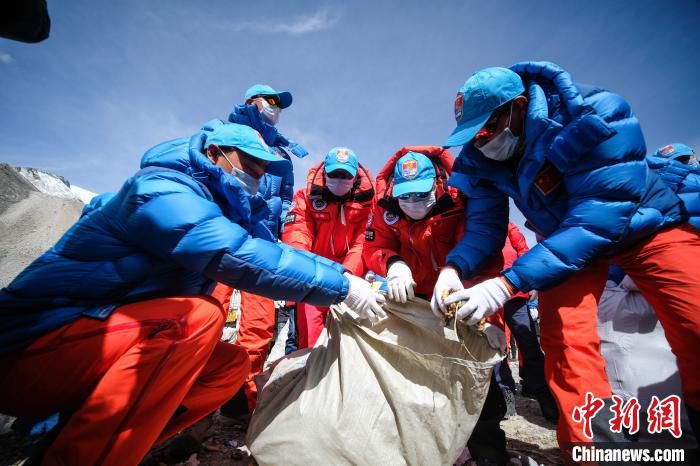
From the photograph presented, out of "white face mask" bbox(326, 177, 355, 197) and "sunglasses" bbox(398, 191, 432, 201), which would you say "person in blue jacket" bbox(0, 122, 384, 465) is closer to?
"sunglasses" bbox(398, 191, 432, 201)

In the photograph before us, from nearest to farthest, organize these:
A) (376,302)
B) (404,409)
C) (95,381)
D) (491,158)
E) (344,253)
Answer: (95,381) < (404,409) < (376,302) < (491,158) < (344,253)

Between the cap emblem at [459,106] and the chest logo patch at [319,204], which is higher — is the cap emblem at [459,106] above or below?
above

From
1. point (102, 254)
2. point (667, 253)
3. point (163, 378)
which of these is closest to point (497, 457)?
point (667, 253)

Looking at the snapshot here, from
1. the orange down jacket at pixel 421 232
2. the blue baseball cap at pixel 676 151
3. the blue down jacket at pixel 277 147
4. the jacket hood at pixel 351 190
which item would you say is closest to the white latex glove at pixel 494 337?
the orange down jacket at pixel 421 232

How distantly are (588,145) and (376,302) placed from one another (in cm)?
129

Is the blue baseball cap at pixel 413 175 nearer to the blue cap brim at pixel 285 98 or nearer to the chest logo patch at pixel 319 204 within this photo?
the chest logo patch at pixel 319 204

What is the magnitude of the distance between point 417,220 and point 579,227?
1.13 m

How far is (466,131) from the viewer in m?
1.62

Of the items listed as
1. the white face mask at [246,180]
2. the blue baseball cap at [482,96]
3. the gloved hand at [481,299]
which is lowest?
the gloved hand at [481,299]

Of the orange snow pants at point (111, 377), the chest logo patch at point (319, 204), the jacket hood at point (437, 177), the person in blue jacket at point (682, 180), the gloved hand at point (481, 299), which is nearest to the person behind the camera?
the orange snow pants at point (111, 377)

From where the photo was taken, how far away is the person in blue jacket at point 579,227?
4.24 feet

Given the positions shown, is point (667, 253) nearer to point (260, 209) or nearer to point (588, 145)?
point (588, 145)

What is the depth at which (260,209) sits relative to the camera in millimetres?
1893

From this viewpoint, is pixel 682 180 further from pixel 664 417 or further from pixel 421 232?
pixel 421 232
